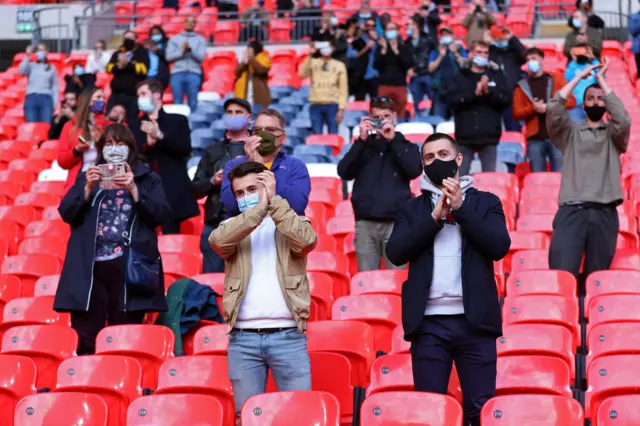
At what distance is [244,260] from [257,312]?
276 mm

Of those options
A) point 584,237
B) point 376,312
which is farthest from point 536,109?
point 376,312

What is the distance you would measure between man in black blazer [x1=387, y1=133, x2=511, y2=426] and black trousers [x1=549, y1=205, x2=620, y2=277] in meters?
2.75

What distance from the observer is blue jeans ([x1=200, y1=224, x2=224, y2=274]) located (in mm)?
9141

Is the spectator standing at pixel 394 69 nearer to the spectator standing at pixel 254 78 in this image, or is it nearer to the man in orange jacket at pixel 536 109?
the spectator standing at pixel 254 78

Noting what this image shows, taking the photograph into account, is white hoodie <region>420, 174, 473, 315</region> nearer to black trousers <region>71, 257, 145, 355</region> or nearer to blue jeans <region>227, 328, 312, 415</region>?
blue jeans <region>227, 328, 312, 415</region>

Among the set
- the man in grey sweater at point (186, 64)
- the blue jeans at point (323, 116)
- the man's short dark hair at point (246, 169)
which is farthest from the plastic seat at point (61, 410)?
the man in grey sweater at point (186, 64)

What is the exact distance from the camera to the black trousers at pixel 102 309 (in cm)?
763

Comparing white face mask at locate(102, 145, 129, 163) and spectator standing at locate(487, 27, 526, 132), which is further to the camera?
spectator standing at locate(487, 27, 526, 132)

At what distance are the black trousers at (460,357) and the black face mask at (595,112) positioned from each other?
310cm

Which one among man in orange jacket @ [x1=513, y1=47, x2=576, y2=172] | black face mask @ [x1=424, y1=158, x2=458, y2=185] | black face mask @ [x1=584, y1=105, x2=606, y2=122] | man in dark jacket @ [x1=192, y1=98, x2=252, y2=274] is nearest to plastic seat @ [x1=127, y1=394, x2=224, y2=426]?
black face mask @ [x1=424, y1=158, x2=458, y2=185]

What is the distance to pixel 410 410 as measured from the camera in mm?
5723

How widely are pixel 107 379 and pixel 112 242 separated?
1.06 meters

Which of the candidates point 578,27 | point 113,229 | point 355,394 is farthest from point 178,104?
point 355,394

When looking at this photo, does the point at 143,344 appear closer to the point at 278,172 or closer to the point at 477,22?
the point at 278,172
